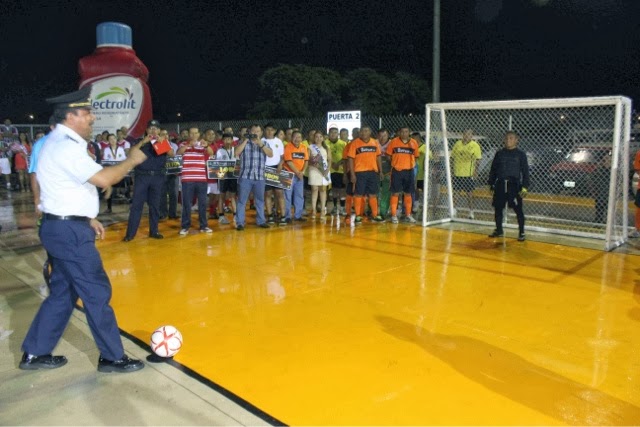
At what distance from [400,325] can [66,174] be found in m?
3.15

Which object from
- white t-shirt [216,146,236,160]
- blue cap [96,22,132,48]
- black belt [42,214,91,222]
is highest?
blue cap [96,22,132,48]

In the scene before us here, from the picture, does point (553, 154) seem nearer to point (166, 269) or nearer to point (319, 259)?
point (319, 259)

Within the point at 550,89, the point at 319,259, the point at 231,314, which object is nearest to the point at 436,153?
the point at 319,259

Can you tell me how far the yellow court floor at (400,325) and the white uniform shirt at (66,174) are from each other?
1527 millimetres

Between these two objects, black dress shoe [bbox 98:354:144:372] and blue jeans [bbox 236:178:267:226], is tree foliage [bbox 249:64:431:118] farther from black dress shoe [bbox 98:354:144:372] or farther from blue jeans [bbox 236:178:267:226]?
black dress shoe [bbox 98:354:144:372]

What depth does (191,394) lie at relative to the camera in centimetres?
357

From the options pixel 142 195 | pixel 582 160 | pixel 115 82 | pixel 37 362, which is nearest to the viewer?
pixel 37 362

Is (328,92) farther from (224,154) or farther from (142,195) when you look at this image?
(142,195)

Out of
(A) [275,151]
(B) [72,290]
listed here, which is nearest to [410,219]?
(A) [275,151]

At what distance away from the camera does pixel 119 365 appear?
3.86 m

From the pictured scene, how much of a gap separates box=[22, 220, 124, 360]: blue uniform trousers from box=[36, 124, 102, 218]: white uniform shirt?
0.12m

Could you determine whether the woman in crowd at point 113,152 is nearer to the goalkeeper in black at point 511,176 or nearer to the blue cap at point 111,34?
the blue cap at point 111,34

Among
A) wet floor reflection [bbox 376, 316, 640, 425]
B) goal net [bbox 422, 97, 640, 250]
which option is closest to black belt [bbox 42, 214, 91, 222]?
wet floor reflection [bbox 376, 316, 640, 425]

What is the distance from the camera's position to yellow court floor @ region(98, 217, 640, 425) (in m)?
3.52
